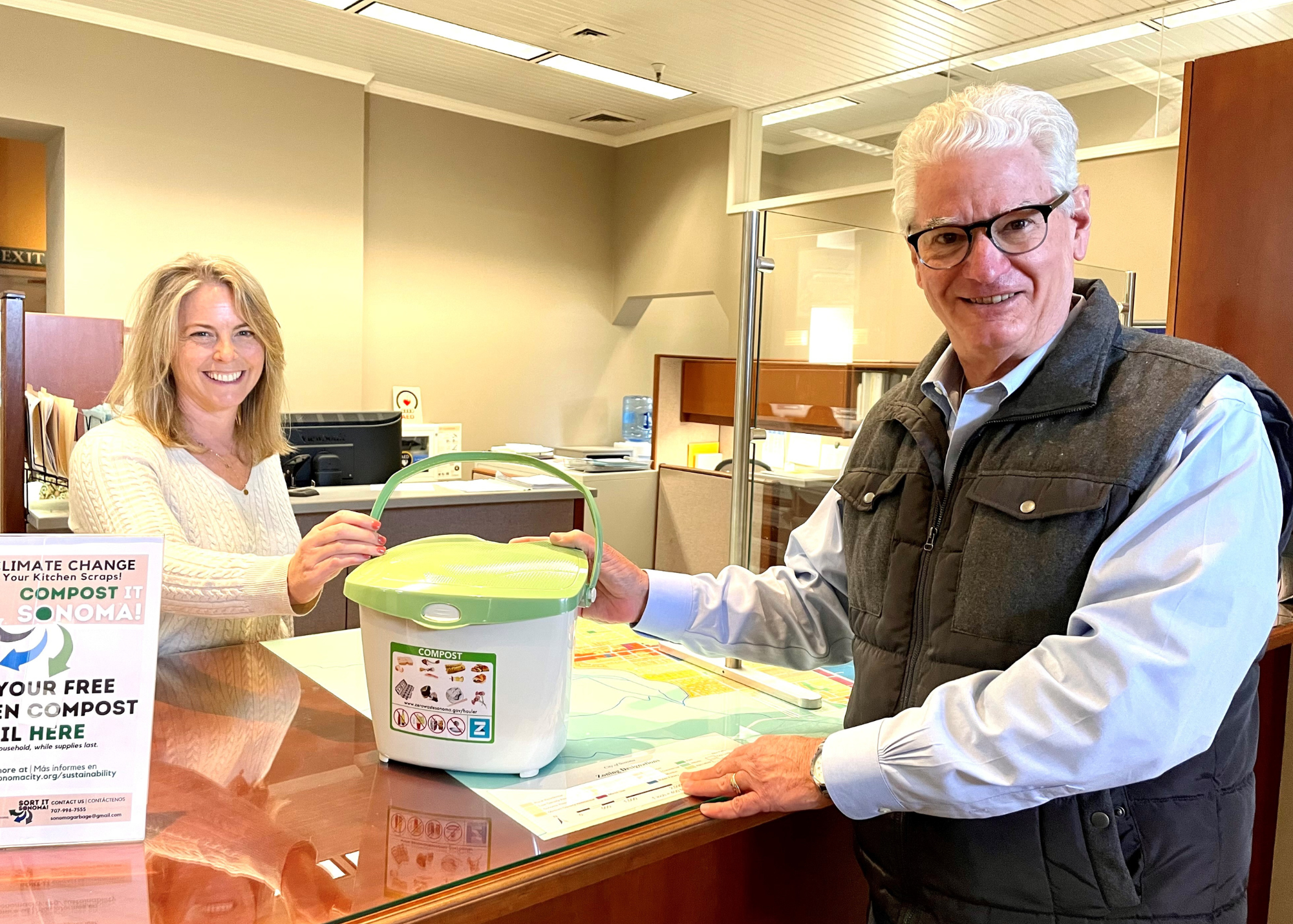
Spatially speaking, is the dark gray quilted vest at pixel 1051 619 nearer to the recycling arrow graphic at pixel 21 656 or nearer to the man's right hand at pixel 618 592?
the man's right hand at pixel 618 592

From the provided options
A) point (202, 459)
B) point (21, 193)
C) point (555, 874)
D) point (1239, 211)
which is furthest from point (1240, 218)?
point (21, 193)

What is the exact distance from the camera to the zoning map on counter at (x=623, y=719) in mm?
969

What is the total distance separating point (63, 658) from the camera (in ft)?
2.85

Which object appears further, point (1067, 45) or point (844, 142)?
point (844, 142)

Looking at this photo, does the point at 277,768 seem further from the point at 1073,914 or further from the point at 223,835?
the point at 1073,914

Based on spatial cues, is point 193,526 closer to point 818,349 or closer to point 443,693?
point 443,693

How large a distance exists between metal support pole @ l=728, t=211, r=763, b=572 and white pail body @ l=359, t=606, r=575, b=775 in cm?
86

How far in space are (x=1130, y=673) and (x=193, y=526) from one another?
1.51 meters

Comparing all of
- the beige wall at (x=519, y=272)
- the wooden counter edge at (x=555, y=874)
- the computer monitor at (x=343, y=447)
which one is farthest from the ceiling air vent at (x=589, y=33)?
the wooden counter edge at (x=555, y=874)

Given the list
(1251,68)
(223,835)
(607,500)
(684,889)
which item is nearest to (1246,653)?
(684,889)

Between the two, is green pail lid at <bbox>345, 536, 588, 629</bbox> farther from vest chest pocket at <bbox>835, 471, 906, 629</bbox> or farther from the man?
vest chest pocket at <bbox>835, 471, 906, 629</bbox>

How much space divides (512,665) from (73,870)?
1.30 ft

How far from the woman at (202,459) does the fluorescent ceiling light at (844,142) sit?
3.86 m

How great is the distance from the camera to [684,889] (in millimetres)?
1219
